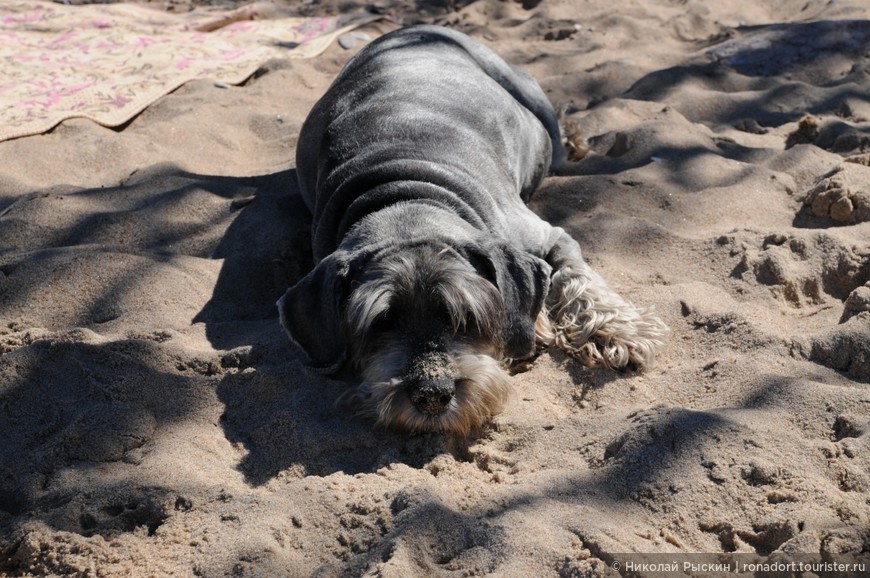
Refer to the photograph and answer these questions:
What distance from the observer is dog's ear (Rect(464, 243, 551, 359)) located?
3.64 meters

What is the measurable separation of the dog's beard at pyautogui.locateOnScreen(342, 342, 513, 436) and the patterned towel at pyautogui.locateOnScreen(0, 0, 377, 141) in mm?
4110

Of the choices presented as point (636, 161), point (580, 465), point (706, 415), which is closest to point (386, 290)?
point (580, 465)

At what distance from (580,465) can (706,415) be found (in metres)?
0.48

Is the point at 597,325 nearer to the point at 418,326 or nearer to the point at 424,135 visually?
the point at 418,326

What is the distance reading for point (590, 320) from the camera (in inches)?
160

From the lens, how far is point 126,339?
3.82 m

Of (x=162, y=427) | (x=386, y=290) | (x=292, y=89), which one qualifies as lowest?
(x=292, y=89)

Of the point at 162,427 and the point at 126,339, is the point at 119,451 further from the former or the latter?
the point at 126,339

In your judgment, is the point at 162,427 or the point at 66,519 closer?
the point at 66,519

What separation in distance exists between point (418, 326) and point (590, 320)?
1.00 m

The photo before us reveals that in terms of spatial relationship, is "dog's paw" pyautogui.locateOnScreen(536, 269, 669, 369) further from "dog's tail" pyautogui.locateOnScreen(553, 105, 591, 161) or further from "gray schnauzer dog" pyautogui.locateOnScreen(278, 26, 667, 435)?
"dog's tail" pyautogui.locateOnScreen(553, 105, 591, 161)

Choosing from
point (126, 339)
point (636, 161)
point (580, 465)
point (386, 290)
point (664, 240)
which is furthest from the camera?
point (636, 161)

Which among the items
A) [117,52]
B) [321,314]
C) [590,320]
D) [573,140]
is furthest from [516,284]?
[117,52]

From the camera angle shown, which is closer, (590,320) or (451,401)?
(451,401)
